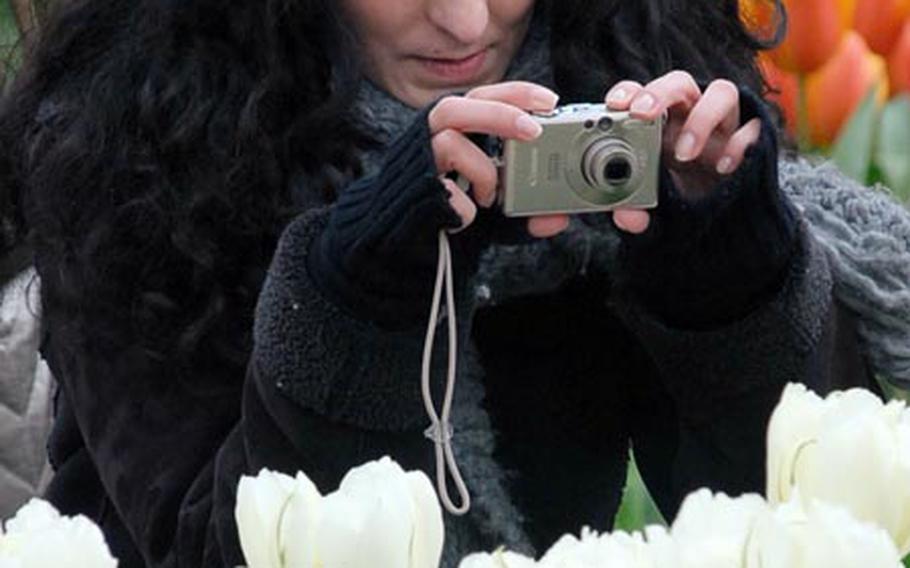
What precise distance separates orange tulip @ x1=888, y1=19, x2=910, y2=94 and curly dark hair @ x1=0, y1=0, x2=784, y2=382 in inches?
15.3

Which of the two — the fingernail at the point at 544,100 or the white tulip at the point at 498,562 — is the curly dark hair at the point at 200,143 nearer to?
the fingernail at the point at 544,100

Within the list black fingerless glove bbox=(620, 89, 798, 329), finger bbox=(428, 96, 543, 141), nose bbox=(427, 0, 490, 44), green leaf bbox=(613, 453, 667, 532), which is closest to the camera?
finger bbox=(428, 96, 543, 141)

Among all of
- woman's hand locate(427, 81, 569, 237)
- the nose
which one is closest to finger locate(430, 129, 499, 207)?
woman's hand locate(427, 81, 569, 237)

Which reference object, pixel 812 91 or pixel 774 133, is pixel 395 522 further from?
pixel 812 91

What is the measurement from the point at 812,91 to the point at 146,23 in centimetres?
61

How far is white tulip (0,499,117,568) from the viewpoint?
0.49m

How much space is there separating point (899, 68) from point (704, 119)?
29.2 inches

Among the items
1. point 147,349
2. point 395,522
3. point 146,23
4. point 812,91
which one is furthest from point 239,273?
point 395,522

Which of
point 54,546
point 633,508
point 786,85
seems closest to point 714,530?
point 54,546

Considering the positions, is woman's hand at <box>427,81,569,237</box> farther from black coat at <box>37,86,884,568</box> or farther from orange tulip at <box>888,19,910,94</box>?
orange tulip at <box>888,19,910,94</box>

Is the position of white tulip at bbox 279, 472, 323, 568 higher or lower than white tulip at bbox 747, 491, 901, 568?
lower

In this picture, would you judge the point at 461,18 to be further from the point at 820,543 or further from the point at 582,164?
the point at 820,543

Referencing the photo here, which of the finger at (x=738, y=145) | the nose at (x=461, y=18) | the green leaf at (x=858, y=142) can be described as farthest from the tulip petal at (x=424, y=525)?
the green leaf at (x=858, y=142)

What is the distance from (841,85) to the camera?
1.67 metres
